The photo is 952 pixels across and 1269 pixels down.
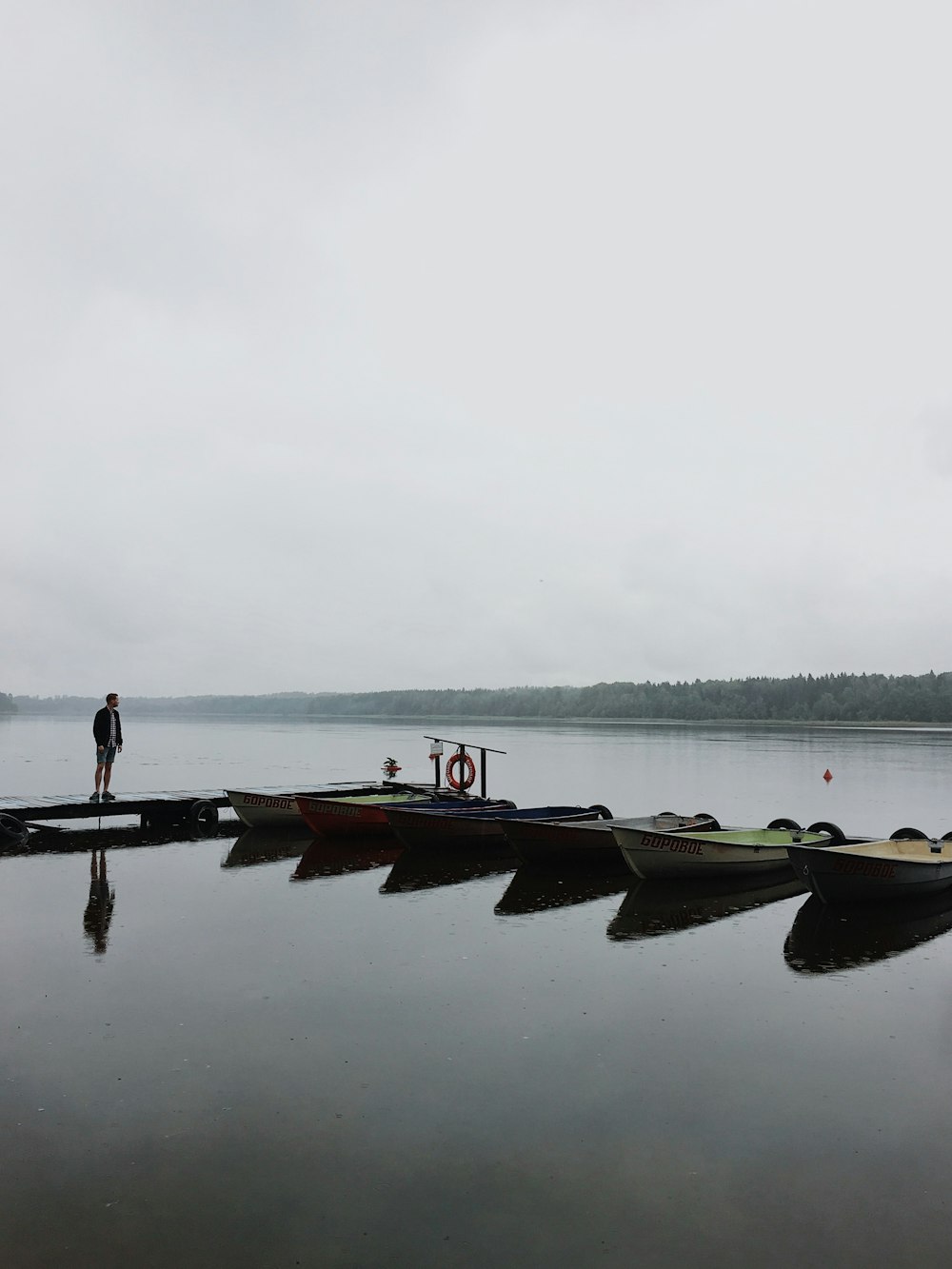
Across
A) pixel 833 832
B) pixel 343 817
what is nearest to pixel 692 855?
pixel 833 832

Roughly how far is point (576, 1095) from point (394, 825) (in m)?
11.2

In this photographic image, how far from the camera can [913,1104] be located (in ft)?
21.9

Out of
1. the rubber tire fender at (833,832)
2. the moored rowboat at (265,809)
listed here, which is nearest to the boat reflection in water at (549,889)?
the rubber tire fender at (833,832)

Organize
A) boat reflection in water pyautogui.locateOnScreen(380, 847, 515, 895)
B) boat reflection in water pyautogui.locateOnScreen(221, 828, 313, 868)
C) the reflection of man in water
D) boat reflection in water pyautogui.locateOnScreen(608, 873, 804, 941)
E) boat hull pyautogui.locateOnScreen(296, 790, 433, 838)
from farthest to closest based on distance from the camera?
1. boat hull pyautogui.locateOnScreen(296, 790, 433, 838)
2. boat reflection in water pyautogui.locateOnScreen(221, 828, 313, 868)
3. boat reflection in water pyautogui.locateOnScreen(380, 847, 515, 895)
4. boat reflection in water pyautogui.locateOnScreen(608, 873, 804, 941)
5. the reflection of man in water

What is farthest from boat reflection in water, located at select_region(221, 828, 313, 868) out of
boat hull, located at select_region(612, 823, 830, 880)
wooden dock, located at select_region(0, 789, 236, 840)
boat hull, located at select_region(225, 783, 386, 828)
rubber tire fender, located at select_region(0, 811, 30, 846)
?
boat hull, located at select_region(612, 823, 830, 880)

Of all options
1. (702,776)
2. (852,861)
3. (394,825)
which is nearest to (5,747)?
(702,776)

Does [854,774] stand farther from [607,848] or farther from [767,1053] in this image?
[767,1053]

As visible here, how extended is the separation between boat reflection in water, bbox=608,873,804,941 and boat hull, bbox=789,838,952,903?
125 centimetres

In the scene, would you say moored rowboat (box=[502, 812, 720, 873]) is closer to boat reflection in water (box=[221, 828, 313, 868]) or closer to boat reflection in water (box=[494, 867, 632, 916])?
boat reflection in water (box=[494, 867, 632, 916])

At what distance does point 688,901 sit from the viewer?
545 inches

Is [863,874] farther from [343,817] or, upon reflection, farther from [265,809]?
[265,809]

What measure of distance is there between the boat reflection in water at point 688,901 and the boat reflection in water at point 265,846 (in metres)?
7.35

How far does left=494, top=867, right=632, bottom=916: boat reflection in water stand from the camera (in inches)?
528

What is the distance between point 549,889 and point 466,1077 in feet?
25.8
